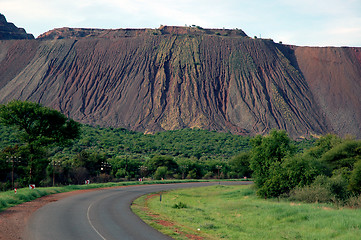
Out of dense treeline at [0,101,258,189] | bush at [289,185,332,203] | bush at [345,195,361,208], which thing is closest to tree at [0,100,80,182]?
dense treeline at [0,101,258,189]

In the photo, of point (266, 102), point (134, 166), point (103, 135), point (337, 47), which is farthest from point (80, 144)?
point (337, 47)

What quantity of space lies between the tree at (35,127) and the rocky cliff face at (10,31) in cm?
14235

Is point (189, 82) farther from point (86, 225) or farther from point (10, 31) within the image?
point (86, 225)

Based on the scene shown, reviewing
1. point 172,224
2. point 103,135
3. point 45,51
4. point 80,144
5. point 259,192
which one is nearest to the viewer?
point 172,224

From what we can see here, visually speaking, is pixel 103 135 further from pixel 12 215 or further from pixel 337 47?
pixel 337 47

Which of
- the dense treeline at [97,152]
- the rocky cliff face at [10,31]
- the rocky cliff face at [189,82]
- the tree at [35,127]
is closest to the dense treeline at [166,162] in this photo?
the tree at [35,127]

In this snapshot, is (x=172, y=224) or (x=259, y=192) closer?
(x=172, y=224)

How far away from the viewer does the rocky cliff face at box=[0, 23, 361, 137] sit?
4887 inches

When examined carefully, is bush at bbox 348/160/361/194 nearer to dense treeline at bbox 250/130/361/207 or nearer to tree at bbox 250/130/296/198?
dense treeline at bbox 250/130/361/207

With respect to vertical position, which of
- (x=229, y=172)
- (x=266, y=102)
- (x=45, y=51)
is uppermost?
(x=45, y=51)

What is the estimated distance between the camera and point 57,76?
13962cm

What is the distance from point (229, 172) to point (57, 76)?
83052mm

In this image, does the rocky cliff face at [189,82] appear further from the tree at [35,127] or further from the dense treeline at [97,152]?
the tree at [35,127]

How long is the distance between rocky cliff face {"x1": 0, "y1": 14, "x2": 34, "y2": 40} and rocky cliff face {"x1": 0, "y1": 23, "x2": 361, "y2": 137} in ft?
60.4
